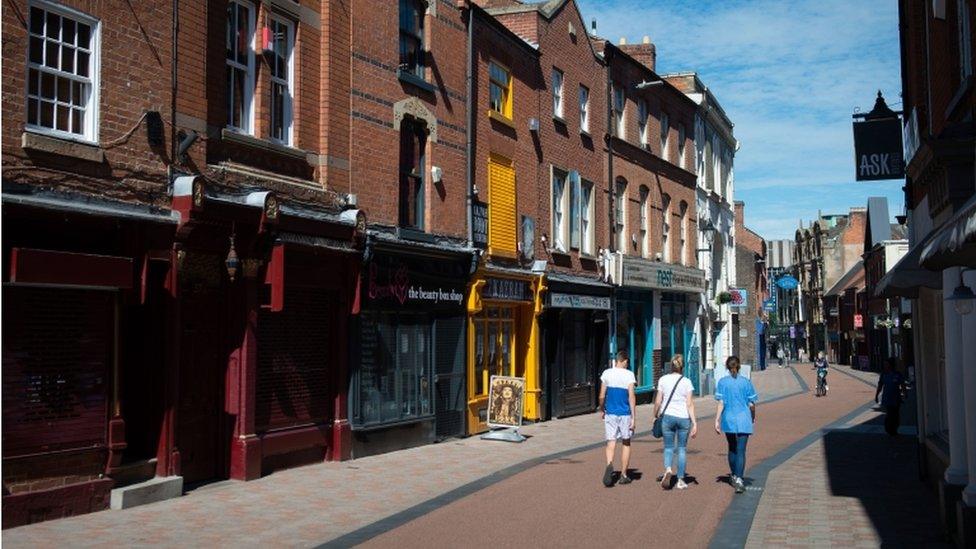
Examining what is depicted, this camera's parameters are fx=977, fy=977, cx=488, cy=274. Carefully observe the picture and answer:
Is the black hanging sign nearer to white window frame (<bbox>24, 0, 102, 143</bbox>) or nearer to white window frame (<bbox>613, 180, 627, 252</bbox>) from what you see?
white window frame (<bbox>24, 0, 102, 143</bbox>)

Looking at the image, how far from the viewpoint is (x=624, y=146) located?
97.7 feet

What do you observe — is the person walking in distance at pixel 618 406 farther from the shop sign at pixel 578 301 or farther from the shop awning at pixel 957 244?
the shop sign at pixel 578 301

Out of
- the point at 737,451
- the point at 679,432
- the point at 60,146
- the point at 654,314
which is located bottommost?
the point at 737,451

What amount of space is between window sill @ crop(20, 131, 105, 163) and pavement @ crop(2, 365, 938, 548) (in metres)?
3.89

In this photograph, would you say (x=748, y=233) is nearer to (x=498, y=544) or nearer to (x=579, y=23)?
(x=579, y=23)

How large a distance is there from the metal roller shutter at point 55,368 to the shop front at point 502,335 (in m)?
9.62

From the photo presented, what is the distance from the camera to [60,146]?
1045 centimetres

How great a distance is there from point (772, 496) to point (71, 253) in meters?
8.92

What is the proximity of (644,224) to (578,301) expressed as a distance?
7165 millimetres

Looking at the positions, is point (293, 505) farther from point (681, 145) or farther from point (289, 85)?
point (681, 145)

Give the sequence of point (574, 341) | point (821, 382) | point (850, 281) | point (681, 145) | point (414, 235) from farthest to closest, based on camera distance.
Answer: point (850, 281) → point (821, 382) → point (681, 145) → point (574, 341) → point (414, 235)

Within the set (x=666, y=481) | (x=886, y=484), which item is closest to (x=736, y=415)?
(x=666, y=481)

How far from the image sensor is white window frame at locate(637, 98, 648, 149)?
31.5 metres

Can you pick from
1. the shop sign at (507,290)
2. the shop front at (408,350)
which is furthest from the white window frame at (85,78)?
the shop sign at (507,290)
